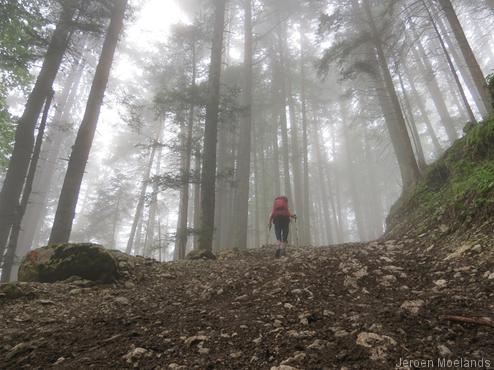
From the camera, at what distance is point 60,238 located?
8.02m

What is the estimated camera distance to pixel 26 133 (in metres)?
9.48

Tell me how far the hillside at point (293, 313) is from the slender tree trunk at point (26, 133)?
519cm

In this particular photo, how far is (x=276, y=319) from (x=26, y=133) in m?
9.85

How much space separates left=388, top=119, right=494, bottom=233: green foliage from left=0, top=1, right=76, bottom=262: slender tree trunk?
35.0 ft

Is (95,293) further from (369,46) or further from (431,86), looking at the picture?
(431,86)

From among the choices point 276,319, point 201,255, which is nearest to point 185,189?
point 201,255

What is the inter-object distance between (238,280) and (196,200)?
12.3 metres

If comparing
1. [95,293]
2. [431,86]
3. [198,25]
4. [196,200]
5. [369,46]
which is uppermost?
[431,86]

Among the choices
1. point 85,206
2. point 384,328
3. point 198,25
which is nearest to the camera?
point 384,328

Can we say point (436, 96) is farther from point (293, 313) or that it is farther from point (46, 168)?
point (46, 168)

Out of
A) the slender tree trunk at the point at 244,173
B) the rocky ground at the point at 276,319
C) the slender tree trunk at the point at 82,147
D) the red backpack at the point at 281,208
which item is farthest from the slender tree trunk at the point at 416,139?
the slender tree trunk at the point at 82,147

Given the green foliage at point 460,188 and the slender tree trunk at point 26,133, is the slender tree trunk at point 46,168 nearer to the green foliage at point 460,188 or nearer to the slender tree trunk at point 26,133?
Result: the slender tree trunk at point 26,133

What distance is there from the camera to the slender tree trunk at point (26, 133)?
351 inches

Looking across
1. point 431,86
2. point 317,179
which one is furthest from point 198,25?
point 317,179
